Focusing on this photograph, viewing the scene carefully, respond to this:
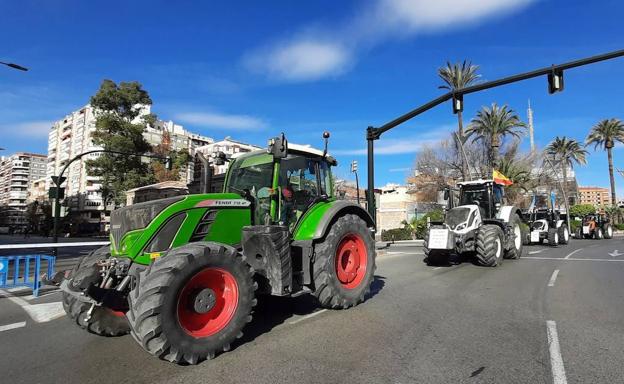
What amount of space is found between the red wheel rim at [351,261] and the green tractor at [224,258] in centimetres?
2

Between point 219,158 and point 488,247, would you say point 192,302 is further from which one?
point 488,247

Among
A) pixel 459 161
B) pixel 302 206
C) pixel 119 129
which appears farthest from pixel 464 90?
pixel 119 129

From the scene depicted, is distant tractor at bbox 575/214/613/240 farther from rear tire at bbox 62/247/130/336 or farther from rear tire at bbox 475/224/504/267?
rear tire at bbox 62/247/130/336

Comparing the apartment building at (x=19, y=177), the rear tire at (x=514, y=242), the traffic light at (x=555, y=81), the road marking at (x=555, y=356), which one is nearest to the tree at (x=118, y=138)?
the rear tire at (x=514, y=242)

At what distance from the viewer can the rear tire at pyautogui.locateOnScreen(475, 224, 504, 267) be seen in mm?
11578

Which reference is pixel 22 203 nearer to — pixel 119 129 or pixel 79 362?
pixel 119 129

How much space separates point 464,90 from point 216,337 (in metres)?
12.8

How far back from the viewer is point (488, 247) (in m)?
11.6

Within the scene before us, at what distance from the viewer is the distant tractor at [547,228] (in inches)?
840

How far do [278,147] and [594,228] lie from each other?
3231cm

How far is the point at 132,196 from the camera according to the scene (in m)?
43.0

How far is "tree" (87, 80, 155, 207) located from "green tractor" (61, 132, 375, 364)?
143 feet

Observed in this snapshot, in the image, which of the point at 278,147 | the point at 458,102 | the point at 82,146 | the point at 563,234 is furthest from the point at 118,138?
the point at 82,146

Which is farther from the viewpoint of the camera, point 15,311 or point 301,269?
point 15,311
